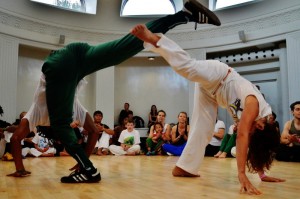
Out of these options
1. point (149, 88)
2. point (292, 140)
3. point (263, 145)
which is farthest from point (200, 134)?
point (149, 88)

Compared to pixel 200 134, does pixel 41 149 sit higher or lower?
lower

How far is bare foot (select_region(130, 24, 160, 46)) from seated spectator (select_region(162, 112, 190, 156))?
3.59 metres

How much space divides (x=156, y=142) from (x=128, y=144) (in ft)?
1.79

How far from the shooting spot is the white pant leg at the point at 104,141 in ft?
21.1

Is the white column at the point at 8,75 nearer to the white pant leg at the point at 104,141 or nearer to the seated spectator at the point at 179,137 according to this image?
the white pant leg at the point at 104,141

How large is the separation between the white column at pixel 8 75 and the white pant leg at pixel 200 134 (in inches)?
215

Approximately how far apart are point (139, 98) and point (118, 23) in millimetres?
2123

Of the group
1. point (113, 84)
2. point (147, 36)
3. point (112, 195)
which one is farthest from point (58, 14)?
point (112, 195)

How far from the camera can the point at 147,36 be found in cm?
211

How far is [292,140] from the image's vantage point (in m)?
4.43

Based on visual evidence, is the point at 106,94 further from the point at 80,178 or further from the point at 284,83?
the point at 80,178

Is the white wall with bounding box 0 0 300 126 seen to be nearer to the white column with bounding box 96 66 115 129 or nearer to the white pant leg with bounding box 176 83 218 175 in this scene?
the white column with bounding box 96 66 115 129

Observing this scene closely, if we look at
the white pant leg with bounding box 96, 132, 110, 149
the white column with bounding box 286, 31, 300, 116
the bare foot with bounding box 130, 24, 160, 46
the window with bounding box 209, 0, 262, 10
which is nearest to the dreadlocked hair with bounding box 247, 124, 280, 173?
the bare foot with bounding box 130, 24, 160, 46

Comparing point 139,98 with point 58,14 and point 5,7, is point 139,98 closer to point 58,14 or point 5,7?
point 58,14
